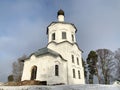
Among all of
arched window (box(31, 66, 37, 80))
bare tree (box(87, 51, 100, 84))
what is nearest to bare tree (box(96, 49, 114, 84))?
bare tree (box(87, 51, 100, 84))

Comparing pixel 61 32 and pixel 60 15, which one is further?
pixel 60 15

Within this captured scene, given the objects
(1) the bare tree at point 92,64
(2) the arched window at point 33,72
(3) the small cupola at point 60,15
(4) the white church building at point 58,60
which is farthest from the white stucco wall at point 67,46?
(1) the bare tree at point 92,64

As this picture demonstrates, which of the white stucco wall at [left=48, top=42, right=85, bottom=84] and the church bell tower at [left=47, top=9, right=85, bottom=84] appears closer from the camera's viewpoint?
the white stucco wall at [left=48, top=42, right=85, bottom=84]

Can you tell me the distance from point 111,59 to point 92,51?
5.09m

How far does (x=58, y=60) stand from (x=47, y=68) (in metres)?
2.19

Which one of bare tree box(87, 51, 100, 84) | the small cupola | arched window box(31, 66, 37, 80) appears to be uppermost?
the small cupola

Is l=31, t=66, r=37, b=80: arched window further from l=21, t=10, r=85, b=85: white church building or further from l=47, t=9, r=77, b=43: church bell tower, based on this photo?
l=47, t=9, r=77, b=43: church bell tower

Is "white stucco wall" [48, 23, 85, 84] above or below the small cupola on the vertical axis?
below

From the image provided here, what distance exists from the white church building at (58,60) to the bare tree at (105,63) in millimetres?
7452

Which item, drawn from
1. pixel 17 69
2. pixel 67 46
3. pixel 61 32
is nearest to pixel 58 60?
pixel 67 46

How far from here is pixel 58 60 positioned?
83.7 feet

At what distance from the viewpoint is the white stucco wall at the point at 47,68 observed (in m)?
23.8

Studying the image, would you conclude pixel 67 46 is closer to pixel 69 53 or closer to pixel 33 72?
pixel 69 53

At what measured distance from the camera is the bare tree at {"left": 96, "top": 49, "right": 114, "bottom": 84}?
34.5 metres
